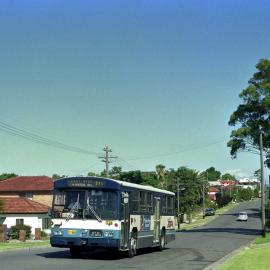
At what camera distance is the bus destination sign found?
21328mm

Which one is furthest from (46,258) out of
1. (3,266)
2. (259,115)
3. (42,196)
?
(42,196)

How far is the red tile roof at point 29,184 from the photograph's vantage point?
→ 73188 mm

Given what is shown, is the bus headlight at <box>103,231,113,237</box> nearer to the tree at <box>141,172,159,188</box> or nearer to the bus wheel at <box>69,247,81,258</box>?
the bus wheel at <box>69,247,81,258</box>

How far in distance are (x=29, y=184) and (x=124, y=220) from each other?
5493 centimetres

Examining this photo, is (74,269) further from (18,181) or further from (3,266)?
(18,181)

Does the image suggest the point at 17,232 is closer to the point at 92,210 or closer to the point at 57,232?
the point at 57,232

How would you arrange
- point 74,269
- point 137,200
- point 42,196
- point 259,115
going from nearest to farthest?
point 74,269 → point 137,200 → point 259,115 → point 42,196

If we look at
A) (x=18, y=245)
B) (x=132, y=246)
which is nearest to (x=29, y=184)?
(x=18, y=245)

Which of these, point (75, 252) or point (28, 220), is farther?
point (28, 220)

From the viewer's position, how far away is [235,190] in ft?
634

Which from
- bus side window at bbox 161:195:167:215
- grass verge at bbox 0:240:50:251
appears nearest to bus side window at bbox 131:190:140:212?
bus side window at bbox 161:195:167:215

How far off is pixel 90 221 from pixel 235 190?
176 m

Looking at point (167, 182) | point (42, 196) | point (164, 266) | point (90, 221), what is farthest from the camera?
point (167, 182)

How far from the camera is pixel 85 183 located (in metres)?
21.4
